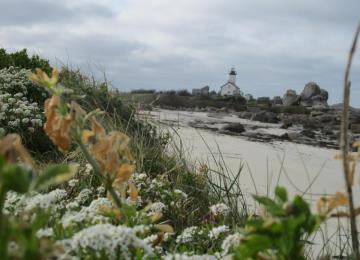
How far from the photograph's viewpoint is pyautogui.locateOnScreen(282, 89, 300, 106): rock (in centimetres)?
4466

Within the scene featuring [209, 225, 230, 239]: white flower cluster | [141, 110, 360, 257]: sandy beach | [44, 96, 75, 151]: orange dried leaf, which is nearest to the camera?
→ [44, 96, 75, 151]: orange dried leaf

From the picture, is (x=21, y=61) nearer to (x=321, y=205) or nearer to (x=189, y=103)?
(x=321, y=205)

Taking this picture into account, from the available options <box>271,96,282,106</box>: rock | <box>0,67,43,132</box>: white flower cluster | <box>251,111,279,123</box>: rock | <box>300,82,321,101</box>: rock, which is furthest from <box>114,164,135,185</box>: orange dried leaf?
<box>271,96,282,106</box>: rock

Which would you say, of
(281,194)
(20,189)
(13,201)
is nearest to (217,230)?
(13,201)

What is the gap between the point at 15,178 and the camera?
770mm

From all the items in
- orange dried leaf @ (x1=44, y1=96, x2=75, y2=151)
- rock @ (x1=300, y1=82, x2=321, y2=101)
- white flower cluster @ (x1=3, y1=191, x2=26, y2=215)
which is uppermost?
rock @ (x1=300, y1=82, x2=321, y2=101)

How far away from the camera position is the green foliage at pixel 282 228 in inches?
40.6

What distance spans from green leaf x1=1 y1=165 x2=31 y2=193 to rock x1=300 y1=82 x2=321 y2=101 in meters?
48.8

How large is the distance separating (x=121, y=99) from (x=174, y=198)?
17.3 ft

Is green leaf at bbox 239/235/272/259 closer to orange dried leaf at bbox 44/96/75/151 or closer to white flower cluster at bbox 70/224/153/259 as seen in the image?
white flower cluster at bbox 70/224/153/259

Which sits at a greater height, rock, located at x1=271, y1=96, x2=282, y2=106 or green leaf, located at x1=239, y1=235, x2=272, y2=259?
rock, located at x1=271, y1=96, x2=282, y2=106

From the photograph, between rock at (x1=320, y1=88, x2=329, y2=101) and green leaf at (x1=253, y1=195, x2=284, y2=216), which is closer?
green leaf at (x1=253, y1=195, x2=284, y2=216)

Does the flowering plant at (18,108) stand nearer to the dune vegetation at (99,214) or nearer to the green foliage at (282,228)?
the dune vegetation at (99,214)

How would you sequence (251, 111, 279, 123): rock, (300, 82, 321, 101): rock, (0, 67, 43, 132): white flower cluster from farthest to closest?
(300, 82, 321, 101): rock, (251, 111, 279, 123): rock, (0, 67, 43, 132): white flower cluster
